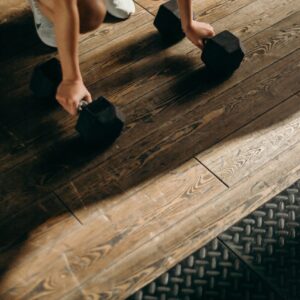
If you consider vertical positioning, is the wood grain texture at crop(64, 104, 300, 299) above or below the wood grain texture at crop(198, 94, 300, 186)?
below

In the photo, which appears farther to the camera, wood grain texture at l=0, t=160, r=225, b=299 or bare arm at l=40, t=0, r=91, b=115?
bare arm at l=40, t=0, r=91, b=115

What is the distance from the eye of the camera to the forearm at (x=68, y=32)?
145 centimetres

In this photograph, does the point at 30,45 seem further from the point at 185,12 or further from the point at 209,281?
the point at 209,281

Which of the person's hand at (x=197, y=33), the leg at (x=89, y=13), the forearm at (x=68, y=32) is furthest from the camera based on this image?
the person's hand at (x=197, y=33)

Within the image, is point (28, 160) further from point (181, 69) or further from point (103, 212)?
point (181, 69)

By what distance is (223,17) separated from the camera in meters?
2.14

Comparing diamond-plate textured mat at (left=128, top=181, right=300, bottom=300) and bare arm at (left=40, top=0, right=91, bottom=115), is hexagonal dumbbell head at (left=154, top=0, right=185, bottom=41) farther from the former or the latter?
diamond-plate textured mat at (left=128, top=181, right=300, bottom=300)

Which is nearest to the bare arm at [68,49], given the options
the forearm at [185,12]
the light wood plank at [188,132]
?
the light wood plank at [188,132]

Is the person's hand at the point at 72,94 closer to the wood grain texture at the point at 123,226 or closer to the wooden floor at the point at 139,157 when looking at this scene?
the wooden floor at the point at 139,157

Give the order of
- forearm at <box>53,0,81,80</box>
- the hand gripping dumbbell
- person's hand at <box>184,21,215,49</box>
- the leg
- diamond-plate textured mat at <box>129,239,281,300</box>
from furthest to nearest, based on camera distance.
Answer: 1. person's hand at <box>184,21,215,49</box>
2. the hand gripping dumbbell
3. the leg
4. forearm at <box>53,0,81,80</box>
5. diamond-plate textured mat at <box>129,239,281,300</box>

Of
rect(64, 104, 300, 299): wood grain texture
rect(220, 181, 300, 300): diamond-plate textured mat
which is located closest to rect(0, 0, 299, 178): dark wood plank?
rect(64, 104, 300, 299): wood grain texture

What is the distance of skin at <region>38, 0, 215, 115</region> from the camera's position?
4.86ft

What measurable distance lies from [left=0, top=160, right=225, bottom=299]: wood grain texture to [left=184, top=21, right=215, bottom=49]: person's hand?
56cm

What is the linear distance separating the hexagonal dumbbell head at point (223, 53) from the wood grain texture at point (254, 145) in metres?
0.24
